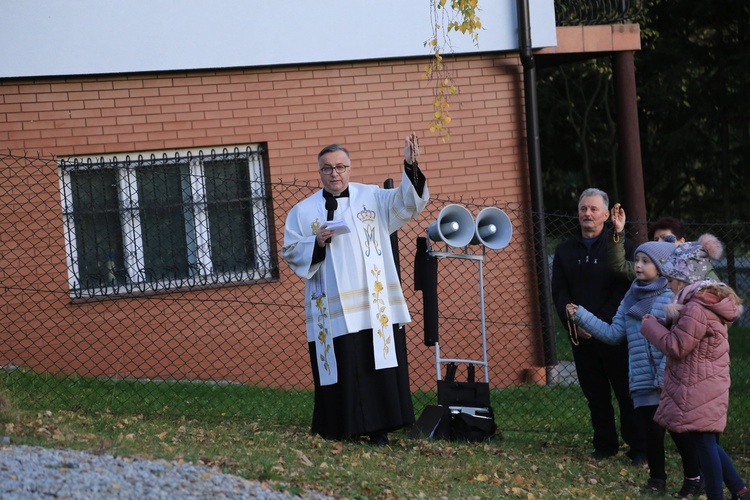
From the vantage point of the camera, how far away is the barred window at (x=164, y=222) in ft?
33.3

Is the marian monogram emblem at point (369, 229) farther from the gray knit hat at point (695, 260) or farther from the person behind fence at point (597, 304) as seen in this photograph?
the gray knit hat at point (695, 260)

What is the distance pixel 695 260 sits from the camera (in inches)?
253

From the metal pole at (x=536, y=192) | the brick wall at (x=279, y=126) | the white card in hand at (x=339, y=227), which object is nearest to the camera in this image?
the white card in hand at (x=339, y=227)

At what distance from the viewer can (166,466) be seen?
5680mm

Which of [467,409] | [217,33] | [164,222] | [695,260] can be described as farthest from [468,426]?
[217,33]

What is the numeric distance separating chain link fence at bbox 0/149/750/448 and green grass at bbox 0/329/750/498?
0.07 meters

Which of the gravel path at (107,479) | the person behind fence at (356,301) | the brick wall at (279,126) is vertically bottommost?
the gravel path at (107,479)

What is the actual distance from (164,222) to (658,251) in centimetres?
516

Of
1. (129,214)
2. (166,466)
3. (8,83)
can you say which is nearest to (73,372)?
(129,214)

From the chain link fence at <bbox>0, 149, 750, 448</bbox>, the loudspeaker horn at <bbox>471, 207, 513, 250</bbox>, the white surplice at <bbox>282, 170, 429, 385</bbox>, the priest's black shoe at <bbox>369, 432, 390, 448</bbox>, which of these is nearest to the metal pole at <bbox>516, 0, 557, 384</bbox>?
the chain link fence at <bbox>0, 149, 750, 448</bbox>

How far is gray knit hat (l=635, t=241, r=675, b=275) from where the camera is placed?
6676 mm

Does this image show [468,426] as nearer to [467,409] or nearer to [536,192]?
[467,409]

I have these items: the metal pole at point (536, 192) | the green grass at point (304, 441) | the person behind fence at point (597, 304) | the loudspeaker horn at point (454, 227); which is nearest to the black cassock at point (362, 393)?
the green grass at point (304, 441)

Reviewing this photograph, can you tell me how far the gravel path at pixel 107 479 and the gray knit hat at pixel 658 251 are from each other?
2467 millimetres
